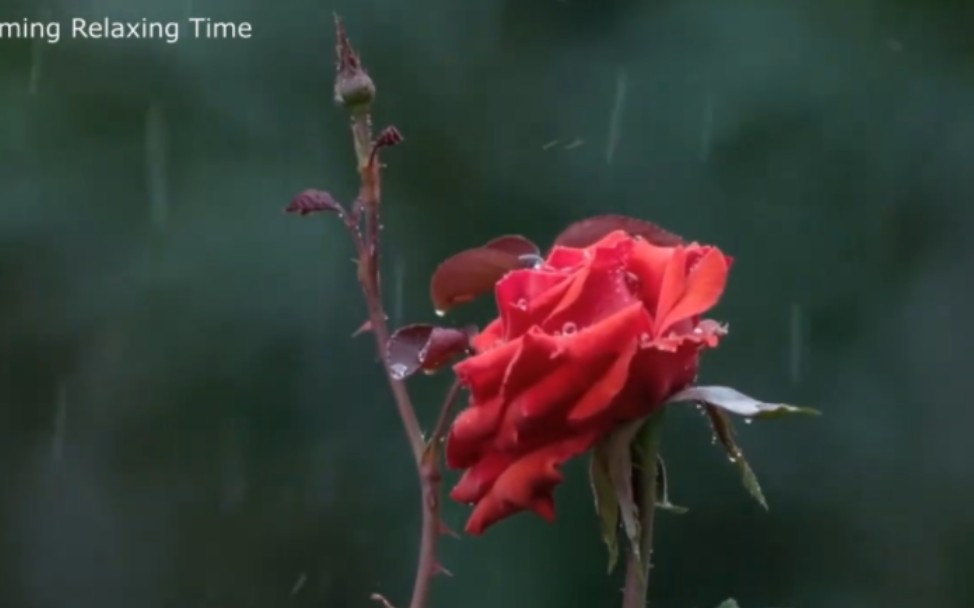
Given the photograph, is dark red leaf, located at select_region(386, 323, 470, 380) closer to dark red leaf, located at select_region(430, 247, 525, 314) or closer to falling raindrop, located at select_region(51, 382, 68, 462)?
dark red leaf, located at select_region(430, 247, 525, 314)

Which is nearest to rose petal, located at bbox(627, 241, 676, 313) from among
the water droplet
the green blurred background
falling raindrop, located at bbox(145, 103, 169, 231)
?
the water droplet

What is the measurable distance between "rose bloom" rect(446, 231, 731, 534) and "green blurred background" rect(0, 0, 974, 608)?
990 millimetres

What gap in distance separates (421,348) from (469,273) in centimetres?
3

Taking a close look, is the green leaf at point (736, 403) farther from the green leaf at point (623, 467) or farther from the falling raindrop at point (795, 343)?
the falling raindrop at point (795, 343)

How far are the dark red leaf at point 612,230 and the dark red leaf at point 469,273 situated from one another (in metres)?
0.02

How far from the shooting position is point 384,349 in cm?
34

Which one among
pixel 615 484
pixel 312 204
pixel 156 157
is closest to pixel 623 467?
pixel 615 484

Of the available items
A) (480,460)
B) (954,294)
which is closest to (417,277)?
(954,294)

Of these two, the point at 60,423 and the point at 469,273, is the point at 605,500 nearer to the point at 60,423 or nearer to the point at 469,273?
the point at 469,273

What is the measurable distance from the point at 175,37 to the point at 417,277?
1.24 feet

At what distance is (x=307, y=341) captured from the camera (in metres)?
1.39

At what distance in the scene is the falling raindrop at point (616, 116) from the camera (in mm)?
1357

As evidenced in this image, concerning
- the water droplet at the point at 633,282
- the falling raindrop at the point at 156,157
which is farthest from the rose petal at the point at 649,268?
the falling raindrop at the point at 156,157

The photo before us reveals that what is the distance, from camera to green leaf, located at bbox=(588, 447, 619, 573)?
0.31 m
